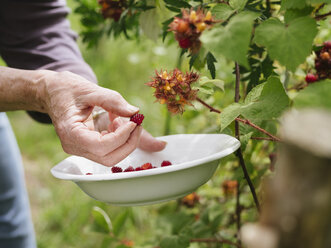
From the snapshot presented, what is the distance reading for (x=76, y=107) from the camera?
110 centimetres

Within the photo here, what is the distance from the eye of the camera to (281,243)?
0.39 meters

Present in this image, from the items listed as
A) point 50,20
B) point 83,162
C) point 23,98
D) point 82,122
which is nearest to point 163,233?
point 83,162

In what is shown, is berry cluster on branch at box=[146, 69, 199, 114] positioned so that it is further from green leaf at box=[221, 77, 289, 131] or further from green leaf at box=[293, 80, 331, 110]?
green leaf at box=[293, 80, 331, 110]

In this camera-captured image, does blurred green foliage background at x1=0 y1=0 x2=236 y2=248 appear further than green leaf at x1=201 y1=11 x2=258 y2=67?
Yes

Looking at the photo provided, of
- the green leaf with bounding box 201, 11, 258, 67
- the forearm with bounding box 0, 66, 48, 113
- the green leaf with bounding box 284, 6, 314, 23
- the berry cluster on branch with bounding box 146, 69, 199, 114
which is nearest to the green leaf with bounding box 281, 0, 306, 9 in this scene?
the green leaf with bounding box 284, 6, 314, 23

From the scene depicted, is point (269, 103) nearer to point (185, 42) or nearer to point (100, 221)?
point (185, 42)

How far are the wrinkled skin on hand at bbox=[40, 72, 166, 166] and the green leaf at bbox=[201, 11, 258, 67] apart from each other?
1.39 ft

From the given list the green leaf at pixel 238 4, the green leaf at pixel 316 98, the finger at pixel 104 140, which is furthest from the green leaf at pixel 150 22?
the green leaf at pixel 316 98

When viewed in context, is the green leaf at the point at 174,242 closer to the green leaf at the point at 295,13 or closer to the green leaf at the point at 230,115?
the green leaf at the point at 230,115

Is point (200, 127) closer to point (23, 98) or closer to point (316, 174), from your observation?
point (23, 98)

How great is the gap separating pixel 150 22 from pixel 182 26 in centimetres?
58

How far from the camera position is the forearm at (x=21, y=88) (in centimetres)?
119

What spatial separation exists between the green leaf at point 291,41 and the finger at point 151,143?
601 mm

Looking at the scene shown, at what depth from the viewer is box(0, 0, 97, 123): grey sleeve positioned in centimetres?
149
